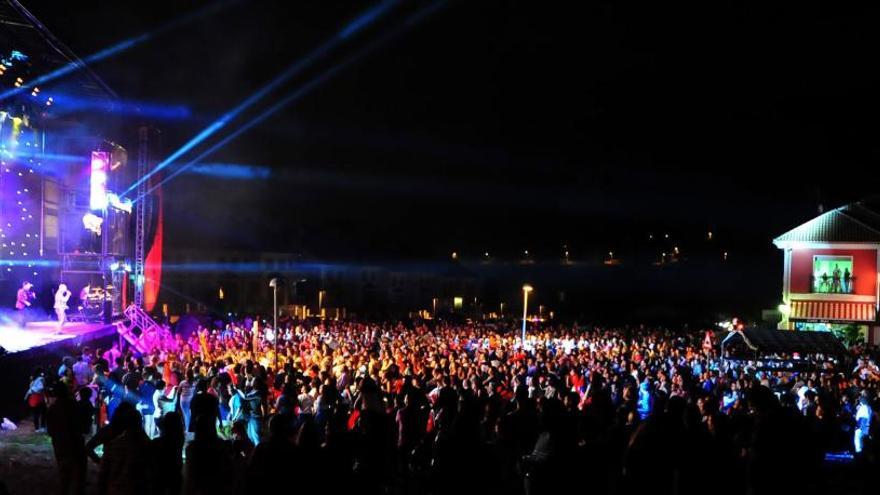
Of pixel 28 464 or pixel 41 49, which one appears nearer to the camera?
pixel 28 464

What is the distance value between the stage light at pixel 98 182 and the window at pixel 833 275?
24.6 m

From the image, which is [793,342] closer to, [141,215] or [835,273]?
[835,273]

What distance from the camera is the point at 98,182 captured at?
62.8ft

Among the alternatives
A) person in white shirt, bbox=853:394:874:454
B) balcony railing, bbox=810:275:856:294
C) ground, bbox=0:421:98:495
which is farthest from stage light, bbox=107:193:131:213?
balcony railing, bbox=810:275:856:294

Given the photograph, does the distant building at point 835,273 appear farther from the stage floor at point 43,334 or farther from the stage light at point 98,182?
the stage floor at point 43,334

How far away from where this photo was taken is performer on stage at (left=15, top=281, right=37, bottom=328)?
1569cm

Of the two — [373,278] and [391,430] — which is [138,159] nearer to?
[391,430]

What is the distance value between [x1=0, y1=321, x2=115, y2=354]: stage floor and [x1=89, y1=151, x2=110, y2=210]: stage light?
10.8 feet

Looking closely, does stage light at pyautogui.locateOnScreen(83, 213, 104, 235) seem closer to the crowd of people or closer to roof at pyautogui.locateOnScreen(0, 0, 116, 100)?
roof at pyautogui.locateOnScreen(0, 0, 116, 100)

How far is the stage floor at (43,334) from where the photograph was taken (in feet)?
43.7

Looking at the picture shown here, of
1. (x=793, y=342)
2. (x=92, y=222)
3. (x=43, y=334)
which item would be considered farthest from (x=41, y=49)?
(x=793, y=342)

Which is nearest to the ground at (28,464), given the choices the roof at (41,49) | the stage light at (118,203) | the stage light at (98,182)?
the roof at (41,49)

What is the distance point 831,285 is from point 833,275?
1.33 ft

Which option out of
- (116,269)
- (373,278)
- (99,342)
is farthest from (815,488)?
(373,278)
